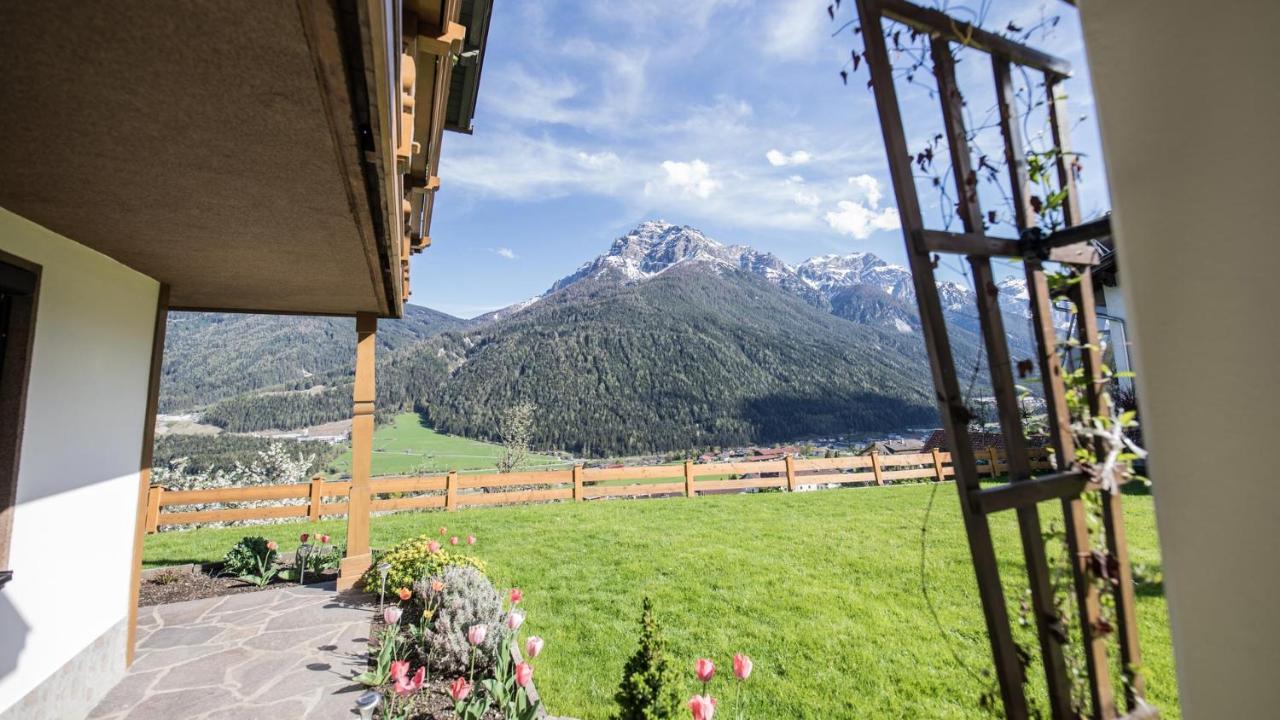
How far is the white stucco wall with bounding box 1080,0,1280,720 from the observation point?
571 mm

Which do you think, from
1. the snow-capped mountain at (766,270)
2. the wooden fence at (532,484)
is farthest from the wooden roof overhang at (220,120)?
the snow-capped mountain at (766,270)

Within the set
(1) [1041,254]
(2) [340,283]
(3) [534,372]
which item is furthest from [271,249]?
(3) [534,372]

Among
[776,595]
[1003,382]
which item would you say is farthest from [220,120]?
[776,595]

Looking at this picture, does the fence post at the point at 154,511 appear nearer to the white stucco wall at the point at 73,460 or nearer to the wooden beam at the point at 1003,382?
the white stucco wall at the point at 73,460

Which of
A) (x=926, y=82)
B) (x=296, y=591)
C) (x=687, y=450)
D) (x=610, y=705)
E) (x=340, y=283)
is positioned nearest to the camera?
(x=926, y=82)

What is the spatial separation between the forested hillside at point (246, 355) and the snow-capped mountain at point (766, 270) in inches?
2082

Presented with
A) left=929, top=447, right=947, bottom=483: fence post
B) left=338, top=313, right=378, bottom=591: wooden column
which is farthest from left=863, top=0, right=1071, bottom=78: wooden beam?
left=929, top=447, right=947, bottom=483: fence post

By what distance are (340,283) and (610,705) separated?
323 centimetres

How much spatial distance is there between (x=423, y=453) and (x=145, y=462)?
41.8 m

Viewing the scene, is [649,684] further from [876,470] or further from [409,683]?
[876,470]

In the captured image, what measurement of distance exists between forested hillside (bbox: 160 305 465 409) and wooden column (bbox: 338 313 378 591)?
62.4 m

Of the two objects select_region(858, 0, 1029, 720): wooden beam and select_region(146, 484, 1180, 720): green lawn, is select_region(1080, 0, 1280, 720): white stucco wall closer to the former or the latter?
select_region(858, 0, 1029, 720): wooden beam

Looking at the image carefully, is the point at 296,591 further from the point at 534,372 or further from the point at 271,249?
the point at 534,372

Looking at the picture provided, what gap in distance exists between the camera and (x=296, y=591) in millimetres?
5000
